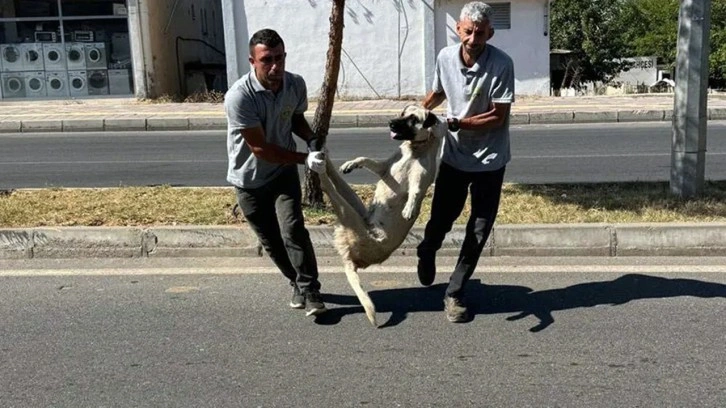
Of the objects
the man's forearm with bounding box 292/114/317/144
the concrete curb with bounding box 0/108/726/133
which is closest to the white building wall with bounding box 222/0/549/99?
the concrete curb with bounding box 0/108/726/133

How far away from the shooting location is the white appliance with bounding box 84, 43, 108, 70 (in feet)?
69.9

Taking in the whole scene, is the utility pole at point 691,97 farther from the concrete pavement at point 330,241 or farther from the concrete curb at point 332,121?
the concrete curb at point 332,121

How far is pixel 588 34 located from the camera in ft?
94.6

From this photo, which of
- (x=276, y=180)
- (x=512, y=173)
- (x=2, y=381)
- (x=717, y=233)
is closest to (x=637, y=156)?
(x=512, y=173)

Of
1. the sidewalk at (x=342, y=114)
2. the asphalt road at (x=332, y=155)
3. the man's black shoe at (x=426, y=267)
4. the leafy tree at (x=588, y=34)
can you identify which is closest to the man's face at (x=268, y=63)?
the man's black shoe at (x=426, y=267)

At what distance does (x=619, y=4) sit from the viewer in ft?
99.8

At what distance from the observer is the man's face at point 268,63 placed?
3955mm

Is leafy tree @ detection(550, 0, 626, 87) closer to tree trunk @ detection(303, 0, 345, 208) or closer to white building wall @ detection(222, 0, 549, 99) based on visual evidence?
white building wall @ detection(222, 0, 549, 99)

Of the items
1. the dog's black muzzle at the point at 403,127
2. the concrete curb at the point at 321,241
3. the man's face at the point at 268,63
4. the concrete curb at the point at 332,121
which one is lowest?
the concrete curb at the point at 321,241

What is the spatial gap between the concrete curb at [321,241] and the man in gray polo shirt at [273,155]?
46.6 inches

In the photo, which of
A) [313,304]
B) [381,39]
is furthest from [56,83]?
[313,304]

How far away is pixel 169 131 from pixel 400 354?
500 inches

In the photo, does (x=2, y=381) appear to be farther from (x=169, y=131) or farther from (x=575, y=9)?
(x=575, y=9)

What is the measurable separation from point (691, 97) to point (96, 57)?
18.9 metres
